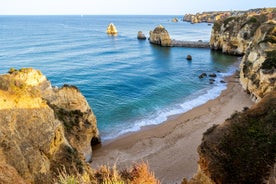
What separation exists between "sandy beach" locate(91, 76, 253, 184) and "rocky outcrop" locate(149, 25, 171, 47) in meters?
57.4

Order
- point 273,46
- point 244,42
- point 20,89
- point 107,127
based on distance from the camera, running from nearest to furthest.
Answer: point 20,89
point 107,127
point 273,46
point 244,42

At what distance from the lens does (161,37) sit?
8881 centimetres

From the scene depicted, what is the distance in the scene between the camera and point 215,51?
252 ft

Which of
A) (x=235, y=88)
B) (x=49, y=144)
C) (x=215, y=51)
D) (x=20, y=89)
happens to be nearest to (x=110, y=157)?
(x=49, y=144)

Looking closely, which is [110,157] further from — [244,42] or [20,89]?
[244,42]

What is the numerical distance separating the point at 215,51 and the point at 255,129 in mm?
66873

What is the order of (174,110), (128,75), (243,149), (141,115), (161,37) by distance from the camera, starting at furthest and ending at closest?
(161,37), (128,75), (174,110), (141,115), (243,149)

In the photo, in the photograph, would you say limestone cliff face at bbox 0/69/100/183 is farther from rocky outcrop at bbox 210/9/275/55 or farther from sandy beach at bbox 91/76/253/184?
rocky outcrop at bbox 210/9/275/55

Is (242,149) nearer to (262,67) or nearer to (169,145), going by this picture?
(169,145)

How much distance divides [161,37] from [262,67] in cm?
6052

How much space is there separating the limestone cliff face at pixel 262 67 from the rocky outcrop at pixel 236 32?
2432 cm

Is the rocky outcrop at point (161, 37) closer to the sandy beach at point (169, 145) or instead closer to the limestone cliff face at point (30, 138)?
the sandy beach at point (169, 145)

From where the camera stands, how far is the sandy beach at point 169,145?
66.2 ft

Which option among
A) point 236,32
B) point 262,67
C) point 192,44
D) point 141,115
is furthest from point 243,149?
point 192,44
